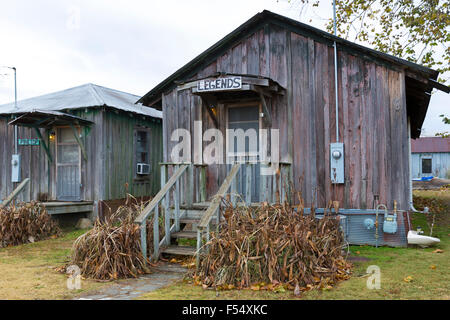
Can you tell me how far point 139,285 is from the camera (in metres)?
5.88

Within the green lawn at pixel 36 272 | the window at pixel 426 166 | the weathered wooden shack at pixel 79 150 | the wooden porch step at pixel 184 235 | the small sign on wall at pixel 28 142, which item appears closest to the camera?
the green lawn at pixel 36 272

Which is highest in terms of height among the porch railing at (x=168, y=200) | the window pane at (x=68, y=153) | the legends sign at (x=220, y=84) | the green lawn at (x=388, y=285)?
the legends sign at (x=220, y=84)

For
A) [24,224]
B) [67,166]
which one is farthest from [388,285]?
[67,166]

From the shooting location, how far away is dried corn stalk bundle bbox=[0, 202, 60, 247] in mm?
9578

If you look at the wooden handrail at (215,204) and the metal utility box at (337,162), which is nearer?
the wooden handrail at (215,204)

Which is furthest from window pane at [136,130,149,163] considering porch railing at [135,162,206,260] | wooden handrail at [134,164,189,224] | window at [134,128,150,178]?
wooden handrail at [134,164,189,224]

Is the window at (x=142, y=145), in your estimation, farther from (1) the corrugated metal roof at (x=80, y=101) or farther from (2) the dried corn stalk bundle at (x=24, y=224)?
(2) the dried corn stalk bundle at (x=24, y=224)

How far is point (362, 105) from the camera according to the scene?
8672 mm

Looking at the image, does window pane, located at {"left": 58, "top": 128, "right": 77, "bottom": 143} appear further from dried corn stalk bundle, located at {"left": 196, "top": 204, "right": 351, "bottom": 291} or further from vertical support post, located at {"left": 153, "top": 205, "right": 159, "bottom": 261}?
dried corn stalk bundle, located at {"left": 196, "top": 204, "right": 351, "bottom": 291}

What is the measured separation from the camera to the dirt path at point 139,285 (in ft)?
17.5

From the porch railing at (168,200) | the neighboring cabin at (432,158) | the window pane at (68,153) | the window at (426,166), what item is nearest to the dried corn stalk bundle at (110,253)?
the porch railing at (168,200)

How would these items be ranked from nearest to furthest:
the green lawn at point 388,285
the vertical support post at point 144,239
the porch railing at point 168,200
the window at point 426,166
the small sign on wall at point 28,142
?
the green lawn at point 388,285
the vertical support post at point 144,239
the porch railing at point 168,200
the small sign on wall at point 28,142
the window at point 426,166

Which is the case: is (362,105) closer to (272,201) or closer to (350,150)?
(350,150)

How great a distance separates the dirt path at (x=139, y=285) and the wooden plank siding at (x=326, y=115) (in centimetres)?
338
